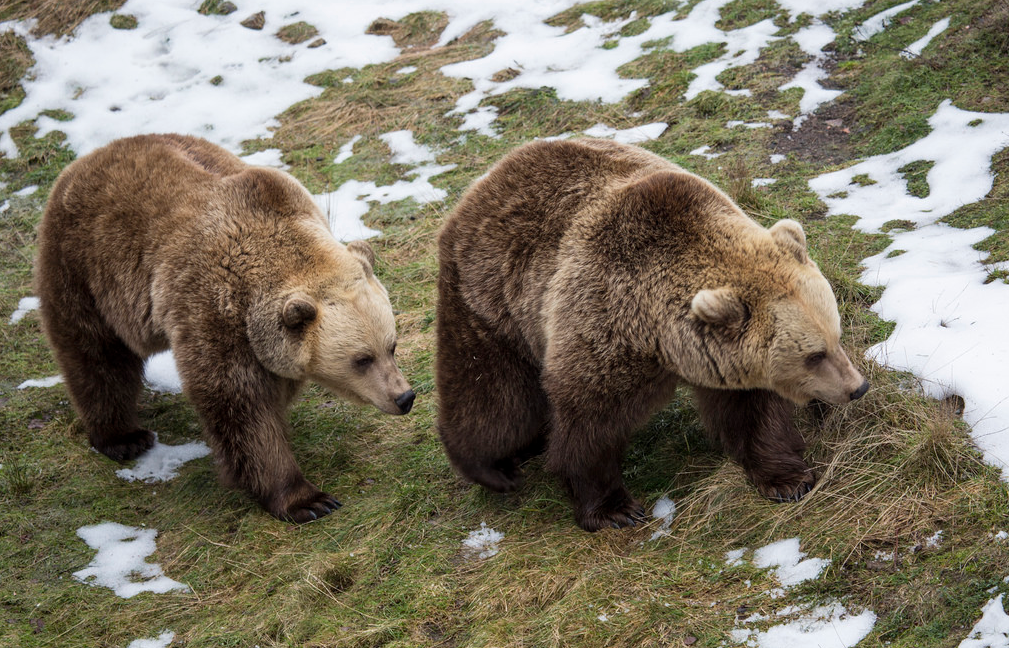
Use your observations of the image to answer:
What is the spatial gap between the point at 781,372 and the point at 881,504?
0.79 meters

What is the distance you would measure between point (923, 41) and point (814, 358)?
583 cm

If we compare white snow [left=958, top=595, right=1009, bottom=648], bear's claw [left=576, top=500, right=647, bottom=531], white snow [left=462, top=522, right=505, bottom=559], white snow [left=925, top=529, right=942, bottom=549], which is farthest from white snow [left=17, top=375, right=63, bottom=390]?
white snow [left=958, top=595, right=1009, bottom=648]

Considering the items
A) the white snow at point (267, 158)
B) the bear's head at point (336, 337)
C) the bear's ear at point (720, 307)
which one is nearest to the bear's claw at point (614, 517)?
the bear's ear at point (720, 307)

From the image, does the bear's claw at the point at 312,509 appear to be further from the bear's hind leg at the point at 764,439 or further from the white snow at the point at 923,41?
the white snow at the point at 923,41

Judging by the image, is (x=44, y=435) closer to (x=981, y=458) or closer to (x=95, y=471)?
(x=95, y=471)

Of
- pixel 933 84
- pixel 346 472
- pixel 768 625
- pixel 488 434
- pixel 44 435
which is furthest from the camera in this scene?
pixel 933 84

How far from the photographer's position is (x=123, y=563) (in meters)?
5.86

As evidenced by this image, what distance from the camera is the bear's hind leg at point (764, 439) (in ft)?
16.1

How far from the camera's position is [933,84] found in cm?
830

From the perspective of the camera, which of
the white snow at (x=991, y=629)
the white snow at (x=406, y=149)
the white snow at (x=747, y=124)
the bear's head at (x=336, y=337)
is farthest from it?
the white snow at (x=406, y=149)

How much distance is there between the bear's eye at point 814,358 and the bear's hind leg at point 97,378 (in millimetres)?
5051

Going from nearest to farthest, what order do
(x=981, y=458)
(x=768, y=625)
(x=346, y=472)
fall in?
1. (x=768, y=625)
2. (x=981, y=458)
3. (x=346, y=472)

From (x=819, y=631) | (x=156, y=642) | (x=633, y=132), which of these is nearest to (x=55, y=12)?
(x=633, y=132)

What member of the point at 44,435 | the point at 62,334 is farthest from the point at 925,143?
the point at 44,435
